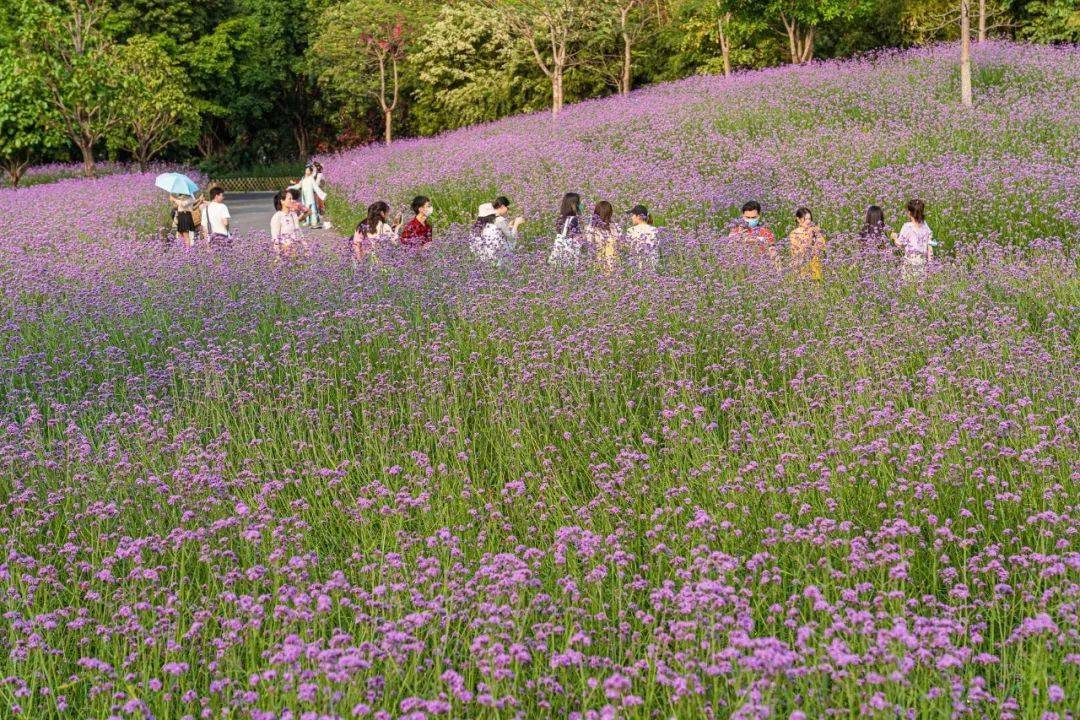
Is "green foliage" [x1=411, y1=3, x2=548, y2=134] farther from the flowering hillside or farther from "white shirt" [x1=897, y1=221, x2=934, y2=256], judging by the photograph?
"white shirt" [x1=897, y1=221, x2=934, y2=256]

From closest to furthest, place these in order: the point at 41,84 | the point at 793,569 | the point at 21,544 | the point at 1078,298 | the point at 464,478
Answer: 1. the point at 793,569
2. the point at 21,544
3. the point at 464,478
4. the point at 1078,298
5. the point at 41,84

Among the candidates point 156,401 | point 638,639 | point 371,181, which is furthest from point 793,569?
point 371,181

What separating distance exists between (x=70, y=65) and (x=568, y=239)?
22.2m

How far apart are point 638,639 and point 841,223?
991 cm

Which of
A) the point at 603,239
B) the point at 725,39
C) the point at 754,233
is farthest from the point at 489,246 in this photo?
the point at 725,39

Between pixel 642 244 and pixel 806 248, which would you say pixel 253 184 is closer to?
pixel 642 244

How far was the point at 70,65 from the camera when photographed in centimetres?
2842

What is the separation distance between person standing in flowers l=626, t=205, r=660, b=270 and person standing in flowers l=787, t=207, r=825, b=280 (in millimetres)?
1218

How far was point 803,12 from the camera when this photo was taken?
29.1 metres

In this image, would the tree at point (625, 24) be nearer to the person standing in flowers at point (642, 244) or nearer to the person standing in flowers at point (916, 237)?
the person standing in flowers at point (916, 237)

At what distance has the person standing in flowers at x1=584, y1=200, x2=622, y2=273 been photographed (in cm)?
972

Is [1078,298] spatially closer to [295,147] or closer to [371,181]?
[371,181]

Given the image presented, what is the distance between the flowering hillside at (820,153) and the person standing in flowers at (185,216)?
13.2 ft

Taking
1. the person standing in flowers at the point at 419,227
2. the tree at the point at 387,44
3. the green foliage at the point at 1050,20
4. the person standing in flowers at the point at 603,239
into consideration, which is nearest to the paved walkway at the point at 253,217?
the tree at the point at 387,44
